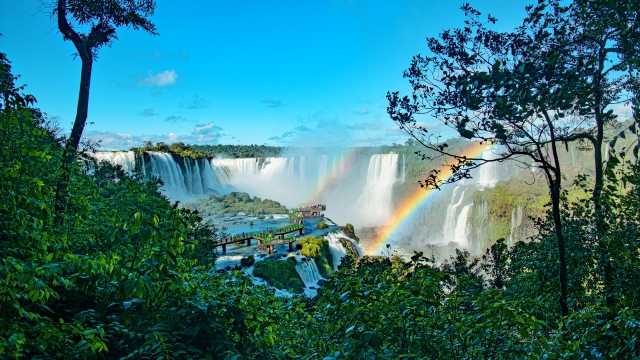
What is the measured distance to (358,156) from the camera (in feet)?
207

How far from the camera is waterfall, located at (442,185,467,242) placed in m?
40.0

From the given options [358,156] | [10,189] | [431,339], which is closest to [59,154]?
[10,189]

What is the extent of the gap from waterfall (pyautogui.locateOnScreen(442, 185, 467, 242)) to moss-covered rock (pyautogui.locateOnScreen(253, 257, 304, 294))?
25.6 meters

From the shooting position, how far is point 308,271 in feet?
70.3

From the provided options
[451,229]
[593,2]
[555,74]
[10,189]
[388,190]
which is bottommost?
[451,229]

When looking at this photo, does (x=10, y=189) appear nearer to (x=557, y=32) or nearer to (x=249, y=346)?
(x=249, y=346)

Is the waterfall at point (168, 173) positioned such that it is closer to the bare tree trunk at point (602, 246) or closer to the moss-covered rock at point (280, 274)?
the moss-covered rock at point (280, 274)

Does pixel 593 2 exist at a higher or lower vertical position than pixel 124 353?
higher

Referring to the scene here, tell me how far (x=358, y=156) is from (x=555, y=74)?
59430 millimetres

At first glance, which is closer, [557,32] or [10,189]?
[10,189]

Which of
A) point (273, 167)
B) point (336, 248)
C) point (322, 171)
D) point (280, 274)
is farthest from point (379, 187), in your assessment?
point (280, 274)

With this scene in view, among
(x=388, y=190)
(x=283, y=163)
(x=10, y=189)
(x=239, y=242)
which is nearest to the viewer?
(x=10, y=189)

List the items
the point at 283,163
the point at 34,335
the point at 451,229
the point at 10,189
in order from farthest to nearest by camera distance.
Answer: the point at 283,163, the point at 451,229, the point at 10,189, the point at 34,335

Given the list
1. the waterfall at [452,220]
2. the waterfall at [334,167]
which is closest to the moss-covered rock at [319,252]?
the waterfall at [452,220]
